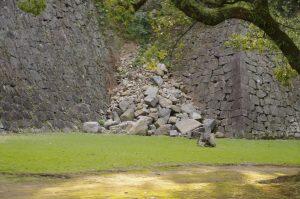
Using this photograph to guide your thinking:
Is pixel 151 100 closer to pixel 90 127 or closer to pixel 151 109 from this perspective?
pixel 151 109

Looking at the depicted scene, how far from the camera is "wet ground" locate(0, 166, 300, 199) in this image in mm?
7574

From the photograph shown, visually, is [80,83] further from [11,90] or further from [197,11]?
[197,11]

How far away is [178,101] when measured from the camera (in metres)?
21.6

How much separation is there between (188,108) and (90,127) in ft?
16.2

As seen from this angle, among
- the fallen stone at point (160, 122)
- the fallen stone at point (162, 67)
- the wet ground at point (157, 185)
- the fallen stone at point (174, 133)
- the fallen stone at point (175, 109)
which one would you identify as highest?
the fallen stone at point (162, 67)

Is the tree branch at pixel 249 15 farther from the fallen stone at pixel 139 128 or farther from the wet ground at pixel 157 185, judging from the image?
the fallen stone at pixel 139 128

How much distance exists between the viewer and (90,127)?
18078 mm

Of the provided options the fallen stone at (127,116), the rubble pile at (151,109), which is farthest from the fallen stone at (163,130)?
the fallen stone at (127,116)

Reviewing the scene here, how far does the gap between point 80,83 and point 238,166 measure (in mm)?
9911

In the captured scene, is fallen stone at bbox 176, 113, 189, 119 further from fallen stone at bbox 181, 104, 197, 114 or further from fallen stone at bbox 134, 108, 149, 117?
fallen stone at bbox 134, 108, 149, 117

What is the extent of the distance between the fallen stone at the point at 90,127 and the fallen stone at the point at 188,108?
4.38m

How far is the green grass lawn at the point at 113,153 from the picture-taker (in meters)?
10.3

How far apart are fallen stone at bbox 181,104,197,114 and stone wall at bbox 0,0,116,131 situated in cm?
338

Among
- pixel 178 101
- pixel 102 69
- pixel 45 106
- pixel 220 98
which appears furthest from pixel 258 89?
pixel 45 106
